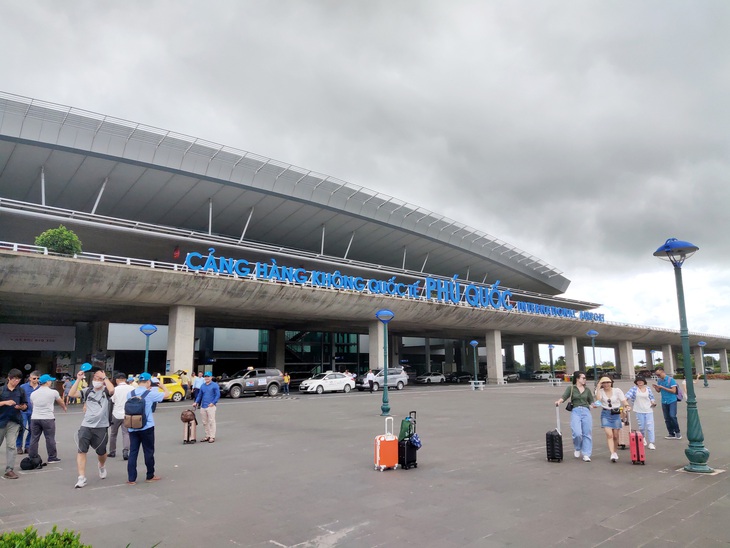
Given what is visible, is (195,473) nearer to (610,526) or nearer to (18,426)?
(18,426)

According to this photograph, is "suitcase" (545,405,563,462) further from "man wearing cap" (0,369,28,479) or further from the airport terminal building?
the airport terminal building

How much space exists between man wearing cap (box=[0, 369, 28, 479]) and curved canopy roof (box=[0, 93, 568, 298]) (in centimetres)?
2663

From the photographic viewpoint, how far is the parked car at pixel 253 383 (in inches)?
1129

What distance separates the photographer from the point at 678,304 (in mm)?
9000

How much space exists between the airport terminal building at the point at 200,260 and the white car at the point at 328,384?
12.0 feet

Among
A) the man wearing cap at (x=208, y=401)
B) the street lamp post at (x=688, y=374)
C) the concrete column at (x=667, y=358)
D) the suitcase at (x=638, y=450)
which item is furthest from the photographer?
the concrete column at (x=667, y=358)

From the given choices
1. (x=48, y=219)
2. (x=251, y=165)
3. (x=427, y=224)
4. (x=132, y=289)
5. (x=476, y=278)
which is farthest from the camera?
(x=476, y=278)

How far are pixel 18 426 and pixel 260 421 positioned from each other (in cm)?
851

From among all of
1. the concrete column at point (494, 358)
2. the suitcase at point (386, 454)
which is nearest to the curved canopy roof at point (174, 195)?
the concrete column at point (494, 358)

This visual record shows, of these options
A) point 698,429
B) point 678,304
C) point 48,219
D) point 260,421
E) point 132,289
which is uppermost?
point 48,219

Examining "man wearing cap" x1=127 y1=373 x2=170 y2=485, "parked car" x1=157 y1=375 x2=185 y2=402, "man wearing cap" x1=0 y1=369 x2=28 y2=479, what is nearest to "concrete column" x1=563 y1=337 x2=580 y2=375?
"parked car" x1=157 y1=375 x2=185 y2=402

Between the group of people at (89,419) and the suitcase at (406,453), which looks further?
the suitcase at (406,453)

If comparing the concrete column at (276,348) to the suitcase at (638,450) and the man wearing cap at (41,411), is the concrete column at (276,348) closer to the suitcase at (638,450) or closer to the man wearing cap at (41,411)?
the man wearing cap at (41,411)

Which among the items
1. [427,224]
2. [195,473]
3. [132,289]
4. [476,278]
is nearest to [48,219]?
[132,289]
